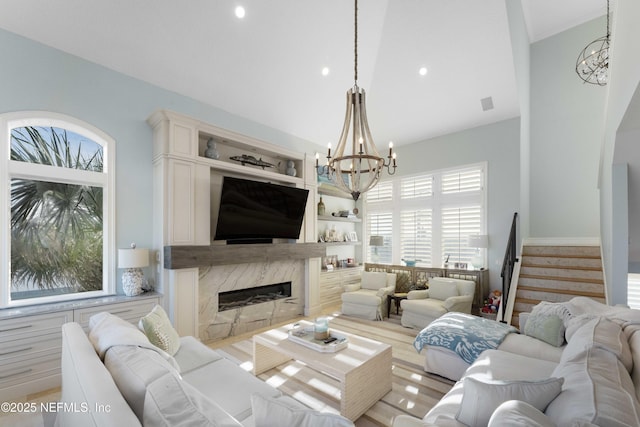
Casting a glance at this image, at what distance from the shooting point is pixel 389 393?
→ 2793 millimetres

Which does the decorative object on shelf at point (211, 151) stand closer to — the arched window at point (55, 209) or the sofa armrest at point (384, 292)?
the arched window at point (55, 209)

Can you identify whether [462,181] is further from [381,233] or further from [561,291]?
[561,291]

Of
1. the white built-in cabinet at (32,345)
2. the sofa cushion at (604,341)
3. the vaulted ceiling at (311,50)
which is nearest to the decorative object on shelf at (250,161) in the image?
the vaulted ceiling at (311,50)

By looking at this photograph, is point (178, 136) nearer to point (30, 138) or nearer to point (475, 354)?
point (30, 138)

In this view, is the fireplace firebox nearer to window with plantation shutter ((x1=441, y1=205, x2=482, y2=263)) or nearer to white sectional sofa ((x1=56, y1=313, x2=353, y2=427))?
white sectional sofa ((x1=56, y1=313, x2=353, y2=427))

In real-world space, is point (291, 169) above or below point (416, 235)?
above

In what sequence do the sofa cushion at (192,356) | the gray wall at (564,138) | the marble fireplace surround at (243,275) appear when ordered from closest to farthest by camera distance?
the sofa cushion at (192,356) → the marble fireplace surround at (243,275) → the gray wall at (564,138)

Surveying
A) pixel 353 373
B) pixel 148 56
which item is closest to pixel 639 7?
pixel 353 373

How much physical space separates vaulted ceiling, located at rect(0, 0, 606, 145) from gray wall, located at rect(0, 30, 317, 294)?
145 mm

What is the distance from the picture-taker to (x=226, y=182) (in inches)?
166

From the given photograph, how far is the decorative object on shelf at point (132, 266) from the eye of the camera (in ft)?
11.6

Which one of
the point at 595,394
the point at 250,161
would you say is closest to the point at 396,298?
the point at 250,161

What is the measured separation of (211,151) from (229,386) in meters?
3.28

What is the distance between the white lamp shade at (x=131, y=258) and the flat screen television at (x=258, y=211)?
997 mm
